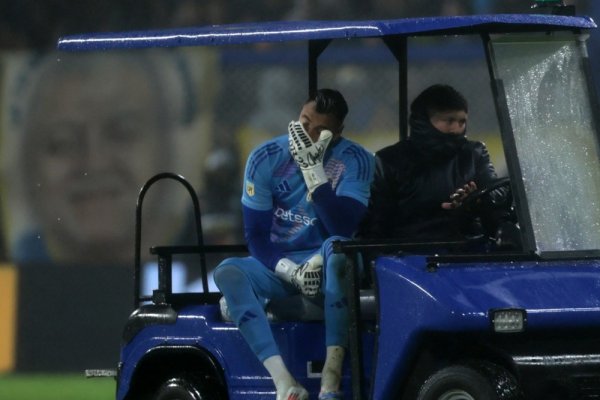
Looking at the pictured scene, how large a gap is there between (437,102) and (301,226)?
75 cm

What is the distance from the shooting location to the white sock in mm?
6820

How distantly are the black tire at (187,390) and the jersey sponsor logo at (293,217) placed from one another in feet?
2.64

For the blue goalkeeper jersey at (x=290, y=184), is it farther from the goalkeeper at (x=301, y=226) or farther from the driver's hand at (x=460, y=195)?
the driver's hand at (x=460, y=195)

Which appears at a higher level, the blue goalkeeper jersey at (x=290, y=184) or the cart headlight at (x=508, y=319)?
the blue goalkeeper jersey at (x=290, y=184)

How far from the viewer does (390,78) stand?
44.1ft

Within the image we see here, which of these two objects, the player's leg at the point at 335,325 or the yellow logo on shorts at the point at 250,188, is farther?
the yellow logo on shorts at the point at 250,188

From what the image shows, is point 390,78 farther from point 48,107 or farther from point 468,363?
point 468,363

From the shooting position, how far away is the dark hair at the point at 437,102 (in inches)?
281

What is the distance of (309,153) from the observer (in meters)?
7.03

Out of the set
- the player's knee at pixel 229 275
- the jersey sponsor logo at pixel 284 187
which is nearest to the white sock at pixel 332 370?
the player's knee at pixel 229 275

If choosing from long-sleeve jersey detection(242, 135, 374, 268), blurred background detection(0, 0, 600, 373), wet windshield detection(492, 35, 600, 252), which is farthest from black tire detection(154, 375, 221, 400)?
blurred background detection(0, 0, 600, 373)

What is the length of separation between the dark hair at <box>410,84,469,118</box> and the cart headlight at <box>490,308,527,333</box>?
47.9 inches

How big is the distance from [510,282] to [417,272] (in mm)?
330

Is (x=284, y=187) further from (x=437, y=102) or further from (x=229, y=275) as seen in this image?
(x=437, y=102)
